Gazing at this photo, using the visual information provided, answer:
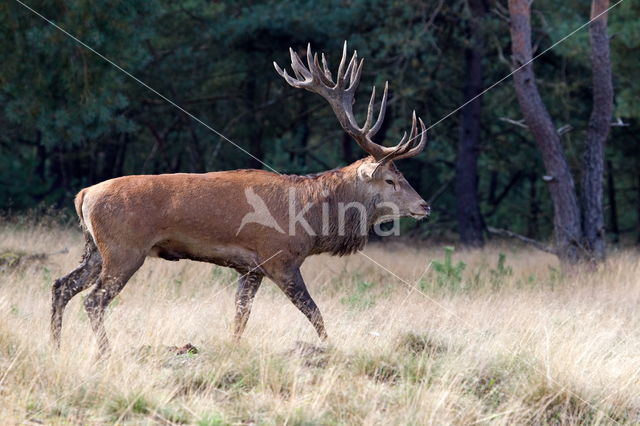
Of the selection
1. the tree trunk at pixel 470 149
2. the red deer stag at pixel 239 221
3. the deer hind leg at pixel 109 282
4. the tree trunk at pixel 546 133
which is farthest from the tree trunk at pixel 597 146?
the deer hind leg at pixel 109 282

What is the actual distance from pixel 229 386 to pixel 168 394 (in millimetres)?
393

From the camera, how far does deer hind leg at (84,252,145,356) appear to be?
595 cm

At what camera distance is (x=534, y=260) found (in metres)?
13.1

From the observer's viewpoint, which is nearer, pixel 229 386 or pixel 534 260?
pixel 229 386

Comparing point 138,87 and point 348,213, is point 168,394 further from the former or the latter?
point 138,87

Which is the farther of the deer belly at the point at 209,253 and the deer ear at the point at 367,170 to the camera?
the deer ear at the point at 367,170

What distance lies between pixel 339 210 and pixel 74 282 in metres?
2.03

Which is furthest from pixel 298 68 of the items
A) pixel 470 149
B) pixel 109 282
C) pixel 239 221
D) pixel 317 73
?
pixel 470 149

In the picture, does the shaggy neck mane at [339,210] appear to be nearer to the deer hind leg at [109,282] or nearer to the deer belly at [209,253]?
the deer belly at [209,253]

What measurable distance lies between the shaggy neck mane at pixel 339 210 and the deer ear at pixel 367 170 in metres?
0.05

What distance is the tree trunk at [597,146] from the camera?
11172 millimetres

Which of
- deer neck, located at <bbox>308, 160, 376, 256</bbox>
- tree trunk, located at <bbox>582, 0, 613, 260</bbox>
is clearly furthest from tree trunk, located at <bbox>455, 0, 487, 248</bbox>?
deer neck, located at <bbox>308, 160, 376, 256</bbox>

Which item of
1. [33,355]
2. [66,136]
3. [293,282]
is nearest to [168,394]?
[33,355]

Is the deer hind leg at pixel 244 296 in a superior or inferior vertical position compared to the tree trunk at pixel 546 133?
inferior
